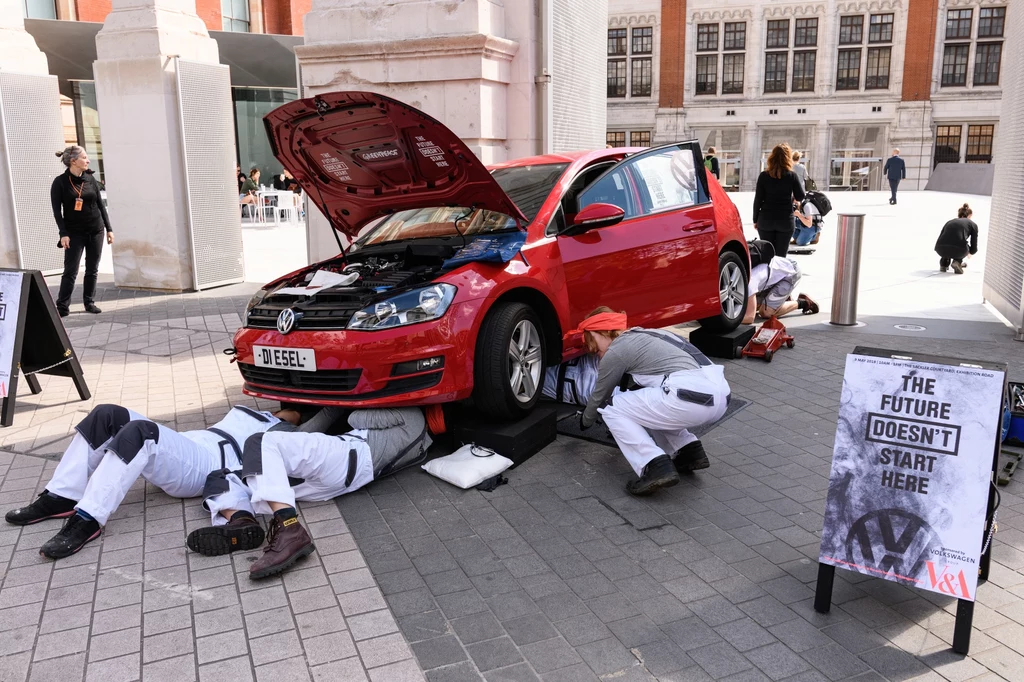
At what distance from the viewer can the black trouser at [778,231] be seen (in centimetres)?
1028

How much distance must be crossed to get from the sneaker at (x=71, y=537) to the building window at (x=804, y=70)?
45.3m

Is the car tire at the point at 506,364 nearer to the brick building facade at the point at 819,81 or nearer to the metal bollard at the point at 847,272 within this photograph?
the metal bollard at the point at 847,272

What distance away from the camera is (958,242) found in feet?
42.3

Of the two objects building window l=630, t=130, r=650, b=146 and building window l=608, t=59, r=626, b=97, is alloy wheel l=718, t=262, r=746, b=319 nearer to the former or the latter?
building window l=630, t=130, r=650, b=146

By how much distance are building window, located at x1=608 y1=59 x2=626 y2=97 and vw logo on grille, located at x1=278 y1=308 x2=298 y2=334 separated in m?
43.5

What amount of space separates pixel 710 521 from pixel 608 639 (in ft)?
4.31

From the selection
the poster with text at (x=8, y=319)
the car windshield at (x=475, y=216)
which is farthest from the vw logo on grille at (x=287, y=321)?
the poster with text at (x=8, y=319)

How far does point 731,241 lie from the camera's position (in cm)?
775

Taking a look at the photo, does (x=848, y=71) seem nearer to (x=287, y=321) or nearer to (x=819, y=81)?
(x=819, y=81)

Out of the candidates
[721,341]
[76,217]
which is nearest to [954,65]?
[721,341]

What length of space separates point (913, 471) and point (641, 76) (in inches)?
1787

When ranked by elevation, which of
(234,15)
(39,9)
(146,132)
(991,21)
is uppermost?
(991,21)

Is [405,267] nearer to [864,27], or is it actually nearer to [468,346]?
[468,346]

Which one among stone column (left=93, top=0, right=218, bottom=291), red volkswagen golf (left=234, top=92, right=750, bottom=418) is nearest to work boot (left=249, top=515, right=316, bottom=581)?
red volkswagen golf (left=234, top=92, right=750, bottom=418)
